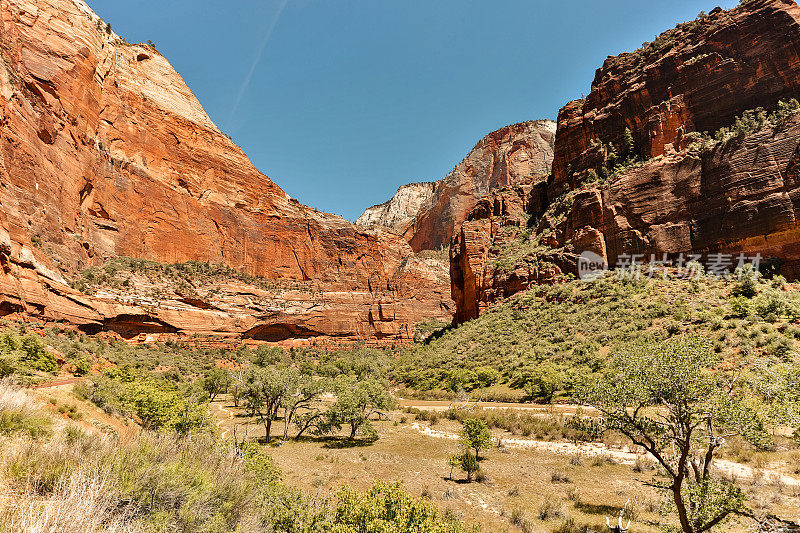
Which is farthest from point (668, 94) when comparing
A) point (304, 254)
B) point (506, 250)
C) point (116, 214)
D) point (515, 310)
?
point (116, 214)

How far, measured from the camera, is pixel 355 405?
19.6 metres

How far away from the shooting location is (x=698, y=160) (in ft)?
108

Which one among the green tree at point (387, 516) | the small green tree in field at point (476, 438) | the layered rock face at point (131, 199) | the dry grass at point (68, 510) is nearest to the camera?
the dry grass at point (68, 510)

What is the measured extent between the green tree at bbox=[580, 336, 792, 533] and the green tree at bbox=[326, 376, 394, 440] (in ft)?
46.6

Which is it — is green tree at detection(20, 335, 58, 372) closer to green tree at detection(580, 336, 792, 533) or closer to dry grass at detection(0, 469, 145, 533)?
dry grass at detection(0, 469, 145, 533)

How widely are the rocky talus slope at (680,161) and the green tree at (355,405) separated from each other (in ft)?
87.1

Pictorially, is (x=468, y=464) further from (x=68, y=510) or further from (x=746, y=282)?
(x=746, y=282)

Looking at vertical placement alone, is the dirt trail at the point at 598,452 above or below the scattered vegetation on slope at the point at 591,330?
below

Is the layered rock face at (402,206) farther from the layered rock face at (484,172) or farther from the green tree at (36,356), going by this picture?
the green tree at (36,356)

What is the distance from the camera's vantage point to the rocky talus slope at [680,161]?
28500 mm

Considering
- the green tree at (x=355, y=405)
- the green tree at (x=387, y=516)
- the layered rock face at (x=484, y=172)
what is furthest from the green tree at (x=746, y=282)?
the layered rock face at (x=484, y=172)

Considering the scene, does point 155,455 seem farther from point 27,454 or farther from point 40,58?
point 40,58

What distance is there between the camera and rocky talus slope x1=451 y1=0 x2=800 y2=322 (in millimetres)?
28500

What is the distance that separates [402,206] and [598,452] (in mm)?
134527
